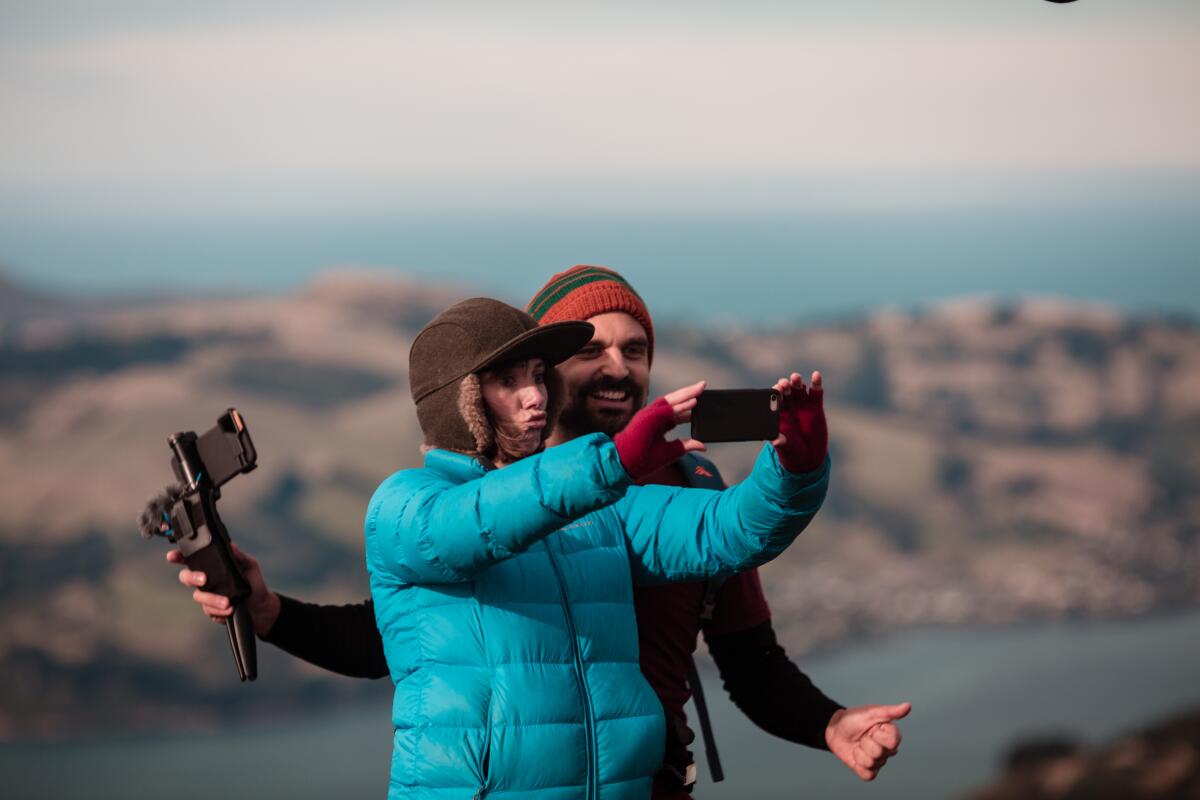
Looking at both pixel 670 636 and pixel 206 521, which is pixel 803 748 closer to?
pixel 670 636

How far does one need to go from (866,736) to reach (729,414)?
1070mm

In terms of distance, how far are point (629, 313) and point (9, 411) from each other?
271 ft

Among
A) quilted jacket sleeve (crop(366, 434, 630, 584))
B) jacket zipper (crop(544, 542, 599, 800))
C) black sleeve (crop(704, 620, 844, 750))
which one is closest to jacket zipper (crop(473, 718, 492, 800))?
jacket zipper (crop(544, 542, 599, 800))

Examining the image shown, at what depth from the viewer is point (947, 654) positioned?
245 ft

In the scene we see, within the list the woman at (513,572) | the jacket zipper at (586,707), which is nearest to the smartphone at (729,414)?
the woman at (513,572)

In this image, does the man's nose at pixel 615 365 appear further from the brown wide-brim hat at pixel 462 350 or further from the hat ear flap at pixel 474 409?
the hat ear flap at pixel 474 409

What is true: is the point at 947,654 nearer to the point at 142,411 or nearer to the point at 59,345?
the point at 142,411

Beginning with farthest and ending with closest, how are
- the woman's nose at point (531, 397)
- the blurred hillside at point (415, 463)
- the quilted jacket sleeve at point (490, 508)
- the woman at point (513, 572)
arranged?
the blurred hillside at point (415, 463) < the woman's nose at point (531, 397) < the woman at point (513, 572) < the quilted jacket sleeve at point (490, 508)

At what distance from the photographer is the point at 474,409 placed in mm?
2889

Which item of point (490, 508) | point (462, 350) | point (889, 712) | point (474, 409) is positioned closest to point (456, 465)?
point (474, 409)

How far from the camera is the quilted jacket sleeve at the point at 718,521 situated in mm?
2809

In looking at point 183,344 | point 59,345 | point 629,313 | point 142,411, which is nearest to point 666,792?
point 629,313

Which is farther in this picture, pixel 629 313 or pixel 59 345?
pixel 59 345

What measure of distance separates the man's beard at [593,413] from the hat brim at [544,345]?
0.59 metres
